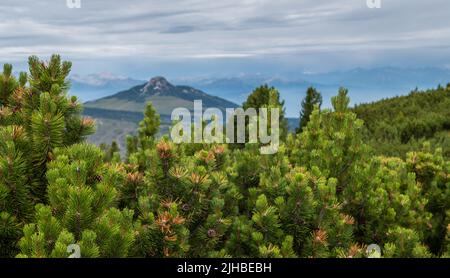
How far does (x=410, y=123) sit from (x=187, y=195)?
1505cm

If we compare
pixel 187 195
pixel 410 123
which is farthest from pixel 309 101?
pixel 187 195

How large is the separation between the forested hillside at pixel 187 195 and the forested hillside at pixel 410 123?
6.98 metres

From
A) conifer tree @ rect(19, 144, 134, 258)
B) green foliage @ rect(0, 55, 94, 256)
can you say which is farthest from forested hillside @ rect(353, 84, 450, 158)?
conifer tree @ rect(19, 144, 134, 258)

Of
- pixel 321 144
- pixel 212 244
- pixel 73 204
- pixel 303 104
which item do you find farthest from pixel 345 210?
pixel 303 104

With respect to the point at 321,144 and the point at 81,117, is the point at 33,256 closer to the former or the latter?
the point at 81,117

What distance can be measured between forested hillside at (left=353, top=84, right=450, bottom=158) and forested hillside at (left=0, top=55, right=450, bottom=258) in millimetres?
6980

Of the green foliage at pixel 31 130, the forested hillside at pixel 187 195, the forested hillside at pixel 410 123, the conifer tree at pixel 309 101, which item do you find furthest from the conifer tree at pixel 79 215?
the conifer tree at pixel 309 101

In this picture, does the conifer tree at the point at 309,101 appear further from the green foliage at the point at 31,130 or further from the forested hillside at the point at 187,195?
the green foliage at the point at 31,130

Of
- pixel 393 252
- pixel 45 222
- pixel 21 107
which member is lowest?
pixel 393 252

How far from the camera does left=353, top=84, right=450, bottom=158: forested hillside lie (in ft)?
45.9

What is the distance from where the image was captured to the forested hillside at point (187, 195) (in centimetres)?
329
